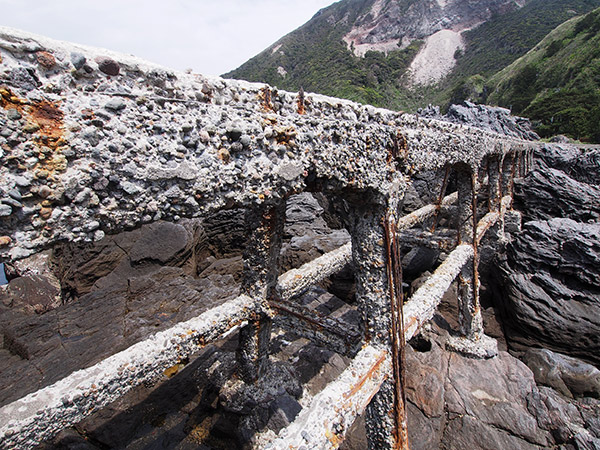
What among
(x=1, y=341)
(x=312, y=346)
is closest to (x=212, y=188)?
(x=312, y=346)

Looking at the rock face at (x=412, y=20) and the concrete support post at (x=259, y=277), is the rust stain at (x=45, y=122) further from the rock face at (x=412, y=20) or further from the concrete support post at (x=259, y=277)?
the rock face at (x=412, y=20)

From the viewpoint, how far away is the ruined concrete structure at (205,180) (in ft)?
4.48

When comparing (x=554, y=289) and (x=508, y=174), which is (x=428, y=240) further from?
(x=508, y=174)

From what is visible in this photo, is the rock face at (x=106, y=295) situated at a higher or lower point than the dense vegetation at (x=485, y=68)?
lower

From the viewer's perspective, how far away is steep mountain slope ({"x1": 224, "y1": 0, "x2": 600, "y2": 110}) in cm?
6469

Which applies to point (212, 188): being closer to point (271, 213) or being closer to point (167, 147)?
point (167, 147)

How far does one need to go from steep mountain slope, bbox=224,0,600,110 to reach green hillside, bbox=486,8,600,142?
7.98 m

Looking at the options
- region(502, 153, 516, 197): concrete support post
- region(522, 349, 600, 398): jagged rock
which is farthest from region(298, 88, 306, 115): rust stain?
region(502, 153, 516, 197): concrete support post

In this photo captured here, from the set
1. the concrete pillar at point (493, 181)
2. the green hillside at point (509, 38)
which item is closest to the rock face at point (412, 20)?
the green hillside at point (509, 38)

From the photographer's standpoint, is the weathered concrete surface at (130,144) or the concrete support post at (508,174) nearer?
the weathered concrete surface at (130,144)

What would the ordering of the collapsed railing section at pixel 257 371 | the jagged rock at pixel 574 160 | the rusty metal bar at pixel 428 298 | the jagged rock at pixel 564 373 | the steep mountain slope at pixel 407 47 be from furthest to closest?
the steep mountain slope at pixel 407 47
the jagged rock at pixel 574 160
the jagged rock at pixel 564 373
the rusty metal bar at pixel 428 298
the collapsed railing section at pixel 257 371

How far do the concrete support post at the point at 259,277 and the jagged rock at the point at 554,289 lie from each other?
648 centimetres

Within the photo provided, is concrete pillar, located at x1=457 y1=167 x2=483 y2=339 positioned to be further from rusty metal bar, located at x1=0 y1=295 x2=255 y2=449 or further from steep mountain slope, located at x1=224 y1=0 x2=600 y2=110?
steep mountain slope, located at x1=224 y1=0 x2=600 y2=110

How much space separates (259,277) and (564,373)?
6490mm
